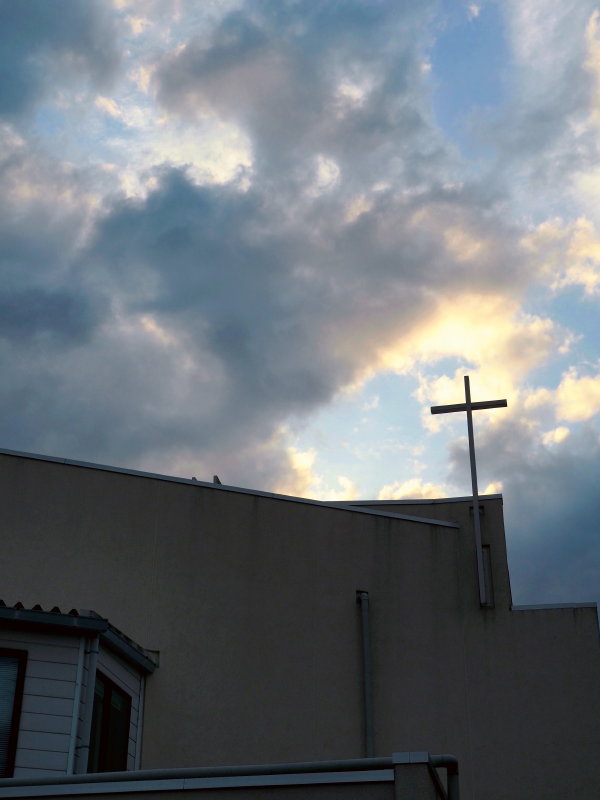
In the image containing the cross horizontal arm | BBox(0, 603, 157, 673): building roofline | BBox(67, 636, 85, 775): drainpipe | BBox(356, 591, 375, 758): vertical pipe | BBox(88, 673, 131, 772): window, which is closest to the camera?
BBox(67, 636, 85, 775): drainpipe

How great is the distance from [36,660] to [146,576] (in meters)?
5.09

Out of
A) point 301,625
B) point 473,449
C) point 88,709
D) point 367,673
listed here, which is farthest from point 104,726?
point 473,449

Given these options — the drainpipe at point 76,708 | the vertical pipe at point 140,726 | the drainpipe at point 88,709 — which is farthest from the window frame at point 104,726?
the vertical pipe at point 140,726

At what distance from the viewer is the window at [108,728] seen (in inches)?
560

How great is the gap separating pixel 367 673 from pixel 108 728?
5540mm

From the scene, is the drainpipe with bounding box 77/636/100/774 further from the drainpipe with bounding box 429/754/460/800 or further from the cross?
the cross

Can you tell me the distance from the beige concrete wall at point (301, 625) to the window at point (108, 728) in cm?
166

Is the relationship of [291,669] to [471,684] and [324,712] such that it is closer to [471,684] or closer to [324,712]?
[324,712]

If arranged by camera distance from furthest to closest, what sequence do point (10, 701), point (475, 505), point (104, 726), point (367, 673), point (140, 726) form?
1. point (475, 505)
2. point (367, 673)
3. point (140, 726)
4. point (104, 726)
5. point (10, 701)

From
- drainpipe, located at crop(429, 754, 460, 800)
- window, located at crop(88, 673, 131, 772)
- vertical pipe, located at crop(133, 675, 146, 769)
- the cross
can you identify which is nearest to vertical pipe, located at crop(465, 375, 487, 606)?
the cross

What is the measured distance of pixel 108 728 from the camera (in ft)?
48.5

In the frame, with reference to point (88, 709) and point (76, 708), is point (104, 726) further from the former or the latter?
point (76, 708)

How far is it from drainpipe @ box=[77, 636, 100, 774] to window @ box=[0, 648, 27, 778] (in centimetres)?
88

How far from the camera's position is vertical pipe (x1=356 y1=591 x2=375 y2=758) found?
1812cm
